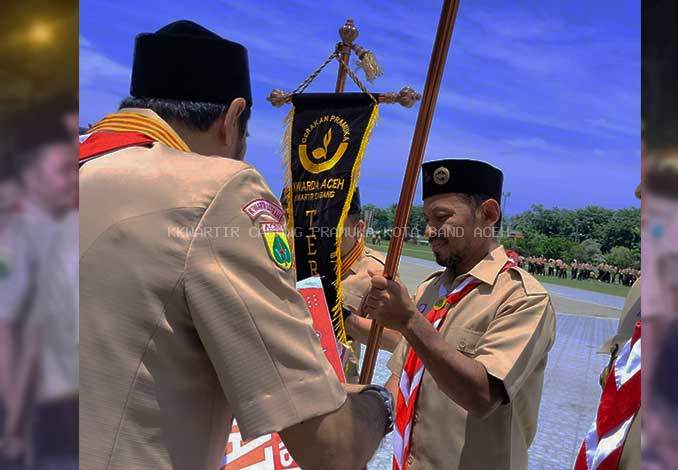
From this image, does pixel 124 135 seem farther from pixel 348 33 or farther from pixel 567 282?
pixel 567 282

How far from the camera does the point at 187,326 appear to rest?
3.62 ft

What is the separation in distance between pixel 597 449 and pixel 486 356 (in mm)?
497

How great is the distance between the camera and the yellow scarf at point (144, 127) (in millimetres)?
1301

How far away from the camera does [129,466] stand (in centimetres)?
108

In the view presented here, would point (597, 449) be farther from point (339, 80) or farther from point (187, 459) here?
point (339, 80)

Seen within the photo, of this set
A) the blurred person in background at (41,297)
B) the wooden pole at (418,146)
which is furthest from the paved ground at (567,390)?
the blurred person in background at (41,297)

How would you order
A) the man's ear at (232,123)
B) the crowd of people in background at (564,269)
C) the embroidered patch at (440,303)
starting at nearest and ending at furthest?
the man's ear at (232,123) → the embroidered patch at (440,303) → the crowd of people in background at (564,269)

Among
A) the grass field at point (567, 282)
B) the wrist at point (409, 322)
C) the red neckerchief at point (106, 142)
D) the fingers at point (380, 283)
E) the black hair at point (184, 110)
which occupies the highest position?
the black hair at point (184, 110)

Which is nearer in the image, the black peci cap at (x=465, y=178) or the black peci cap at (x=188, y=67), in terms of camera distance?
the black peci cap at (x=188, y=67)

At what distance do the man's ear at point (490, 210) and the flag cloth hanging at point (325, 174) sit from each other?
2.89ft

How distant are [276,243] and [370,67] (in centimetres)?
264


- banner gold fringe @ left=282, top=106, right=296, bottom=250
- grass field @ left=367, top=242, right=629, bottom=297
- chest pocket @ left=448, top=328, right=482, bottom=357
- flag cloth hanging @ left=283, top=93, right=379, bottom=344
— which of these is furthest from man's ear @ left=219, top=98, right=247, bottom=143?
grass field @ left=367, top=242, right=629, bottom=297

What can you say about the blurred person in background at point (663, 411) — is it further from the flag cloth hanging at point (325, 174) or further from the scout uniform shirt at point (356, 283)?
the scout uniform shirt at point (356, 283)

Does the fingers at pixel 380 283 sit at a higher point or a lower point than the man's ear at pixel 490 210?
lower
